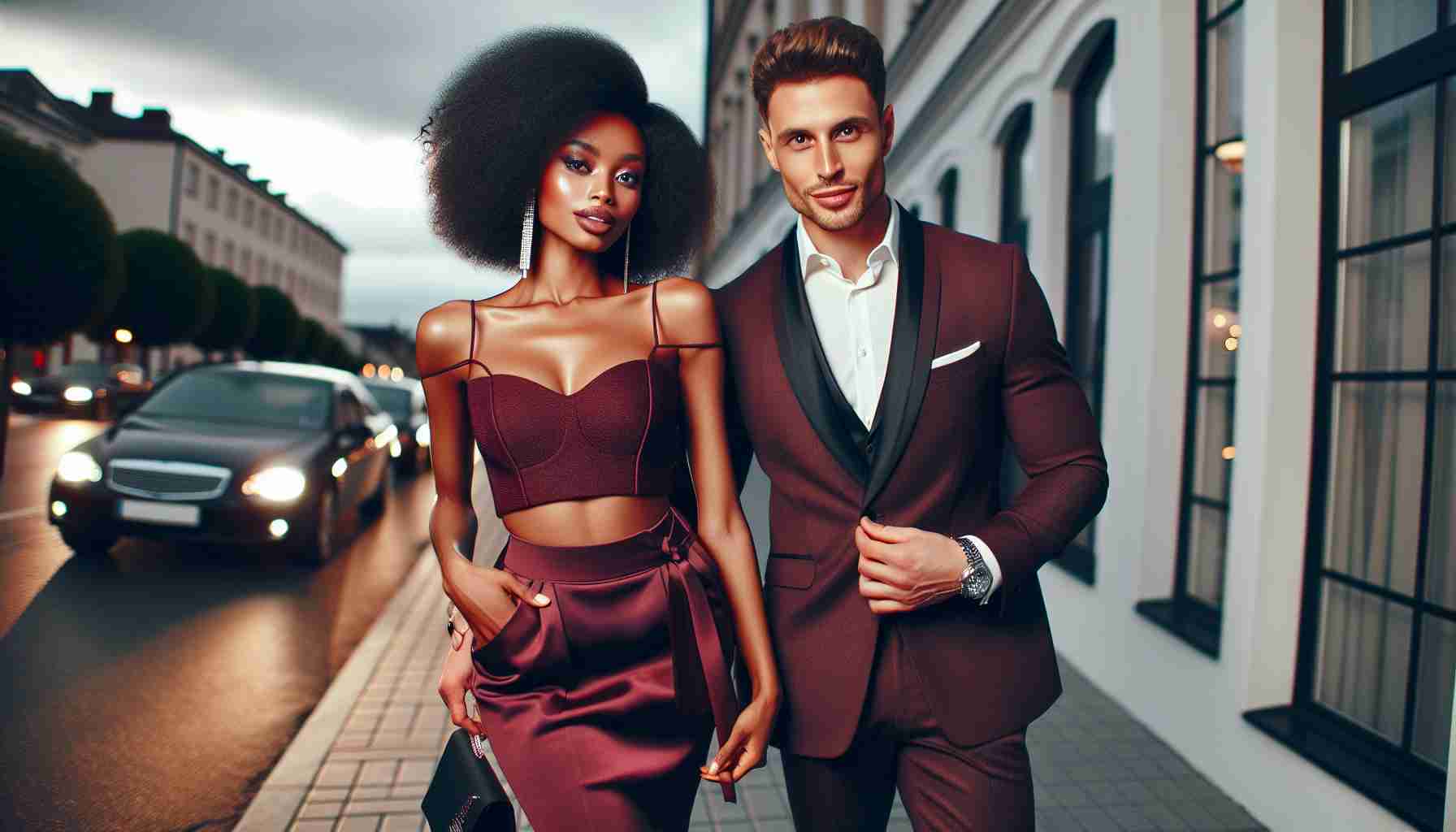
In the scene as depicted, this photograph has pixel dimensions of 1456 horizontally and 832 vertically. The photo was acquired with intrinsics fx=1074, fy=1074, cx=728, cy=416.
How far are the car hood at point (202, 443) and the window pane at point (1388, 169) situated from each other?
7202mm

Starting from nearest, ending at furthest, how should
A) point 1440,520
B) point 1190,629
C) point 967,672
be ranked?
point 967,672 < point 1440,520 < point 1190,629

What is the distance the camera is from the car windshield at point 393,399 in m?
17.5

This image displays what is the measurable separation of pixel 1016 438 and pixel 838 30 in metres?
0.82

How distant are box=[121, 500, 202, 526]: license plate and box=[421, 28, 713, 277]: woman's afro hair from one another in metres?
6.33

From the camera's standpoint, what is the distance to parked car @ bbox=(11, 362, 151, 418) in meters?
26.2

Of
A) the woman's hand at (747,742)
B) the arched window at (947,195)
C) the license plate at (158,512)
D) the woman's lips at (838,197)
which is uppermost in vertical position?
the arched window at (947,195)

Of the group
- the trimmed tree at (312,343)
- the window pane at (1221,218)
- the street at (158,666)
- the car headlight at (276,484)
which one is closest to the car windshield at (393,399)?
the street at (158,666)

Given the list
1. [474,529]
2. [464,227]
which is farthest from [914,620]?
[464,227]

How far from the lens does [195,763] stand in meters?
4.28

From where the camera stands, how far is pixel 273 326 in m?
52.1

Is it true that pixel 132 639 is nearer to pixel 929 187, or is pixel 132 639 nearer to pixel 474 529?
pixel 474 529

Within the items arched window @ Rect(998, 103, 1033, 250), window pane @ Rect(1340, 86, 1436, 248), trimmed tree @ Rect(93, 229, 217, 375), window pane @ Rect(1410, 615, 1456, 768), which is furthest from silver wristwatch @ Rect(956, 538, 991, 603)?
trimmed tree @ Rect(93, 229, 217, 375)

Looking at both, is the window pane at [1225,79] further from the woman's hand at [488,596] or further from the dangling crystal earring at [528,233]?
the woman's hand at [488,596]

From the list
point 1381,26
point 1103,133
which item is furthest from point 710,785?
point 1103,133
